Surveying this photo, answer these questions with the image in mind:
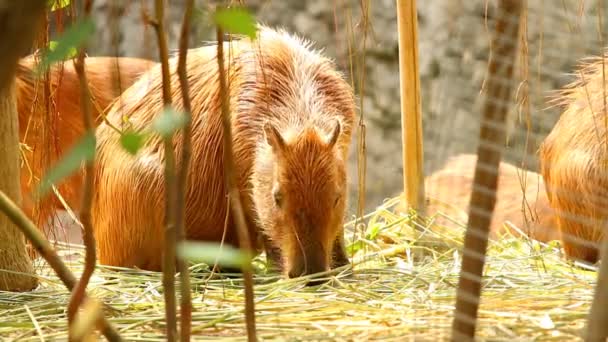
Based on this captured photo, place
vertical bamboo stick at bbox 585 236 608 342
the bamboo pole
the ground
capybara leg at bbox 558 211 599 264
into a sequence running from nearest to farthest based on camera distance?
vertical bamboo stick at bbox 585 236 608 342 → the ground → capybara leg at bbox 558 211 599 264 → the bamboo pole

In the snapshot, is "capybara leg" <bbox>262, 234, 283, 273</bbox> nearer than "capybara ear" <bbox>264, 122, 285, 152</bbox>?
No

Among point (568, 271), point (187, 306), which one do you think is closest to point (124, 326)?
point (187, 306)

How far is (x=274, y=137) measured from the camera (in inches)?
143

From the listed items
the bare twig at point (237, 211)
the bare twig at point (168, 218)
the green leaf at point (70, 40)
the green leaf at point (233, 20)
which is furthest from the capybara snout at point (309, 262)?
the green leaf at point (70, 40)

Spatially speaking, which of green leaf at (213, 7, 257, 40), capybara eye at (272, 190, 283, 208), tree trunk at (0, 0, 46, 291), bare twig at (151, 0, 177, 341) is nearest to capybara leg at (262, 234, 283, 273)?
capybara eye at (272, 190, 283, 208)

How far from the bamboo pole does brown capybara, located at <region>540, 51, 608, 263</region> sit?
1.87 ft

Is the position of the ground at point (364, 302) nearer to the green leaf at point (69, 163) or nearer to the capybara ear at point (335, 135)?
the capybara ear at point (335, 135)

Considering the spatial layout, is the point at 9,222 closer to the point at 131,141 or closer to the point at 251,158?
the point at 251,158

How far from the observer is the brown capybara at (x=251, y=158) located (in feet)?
11.9

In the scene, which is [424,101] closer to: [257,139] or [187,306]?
[257,139]

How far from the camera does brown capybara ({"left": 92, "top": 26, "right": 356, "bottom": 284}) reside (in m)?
3.63

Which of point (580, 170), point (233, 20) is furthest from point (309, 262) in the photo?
point (233, 20)

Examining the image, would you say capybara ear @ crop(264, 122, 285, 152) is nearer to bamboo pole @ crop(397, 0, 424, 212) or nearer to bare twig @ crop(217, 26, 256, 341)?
bamboo pole @ crop(397, 0, 424, 212)

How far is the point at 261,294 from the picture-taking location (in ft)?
10.6
